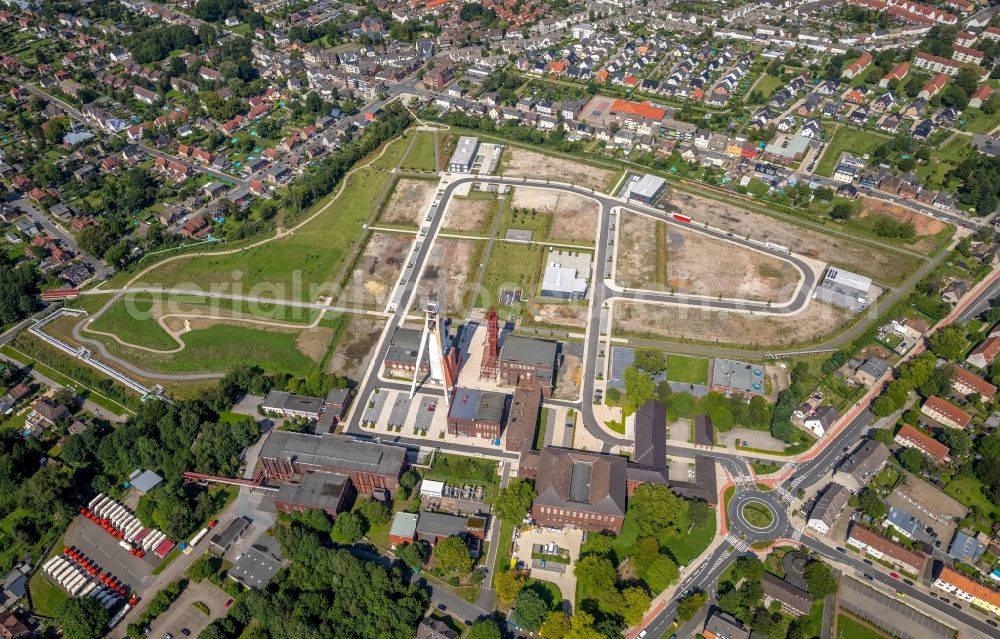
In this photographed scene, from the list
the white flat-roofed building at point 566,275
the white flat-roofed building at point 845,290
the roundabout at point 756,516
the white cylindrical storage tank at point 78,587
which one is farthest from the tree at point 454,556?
the white flat-roofed building at point 845,290

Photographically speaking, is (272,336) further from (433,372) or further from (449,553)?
(449,553)

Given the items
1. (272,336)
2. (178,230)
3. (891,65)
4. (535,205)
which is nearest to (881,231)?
(535,205)

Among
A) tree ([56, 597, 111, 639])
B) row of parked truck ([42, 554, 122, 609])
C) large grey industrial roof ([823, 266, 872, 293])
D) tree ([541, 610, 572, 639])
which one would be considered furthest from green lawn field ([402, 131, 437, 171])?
tree ([541, 610, 572, 639])

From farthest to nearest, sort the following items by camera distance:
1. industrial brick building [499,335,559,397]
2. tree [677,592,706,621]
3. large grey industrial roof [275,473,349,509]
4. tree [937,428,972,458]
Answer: industrial brick building [499,335,559,397], tree [937,428,972,458], large grey industrial roof [275,473,349,509], tree [677,592,706,621]

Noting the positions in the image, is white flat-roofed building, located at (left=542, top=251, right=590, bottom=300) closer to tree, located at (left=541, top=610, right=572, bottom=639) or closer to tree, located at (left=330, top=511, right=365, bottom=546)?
tree, located at (left=330, top=511, right=365, bottom=546)

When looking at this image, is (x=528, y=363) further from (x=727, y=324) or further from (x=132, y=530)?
(x=132, y=530)

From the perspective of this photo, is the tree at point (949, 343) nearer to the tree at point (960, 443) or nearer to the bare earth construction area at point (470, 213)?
the tree at point (960, 443)

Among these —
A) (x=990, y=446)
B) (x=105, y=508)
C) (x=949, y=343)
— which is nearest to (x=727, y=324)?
(x=949, y=343)
